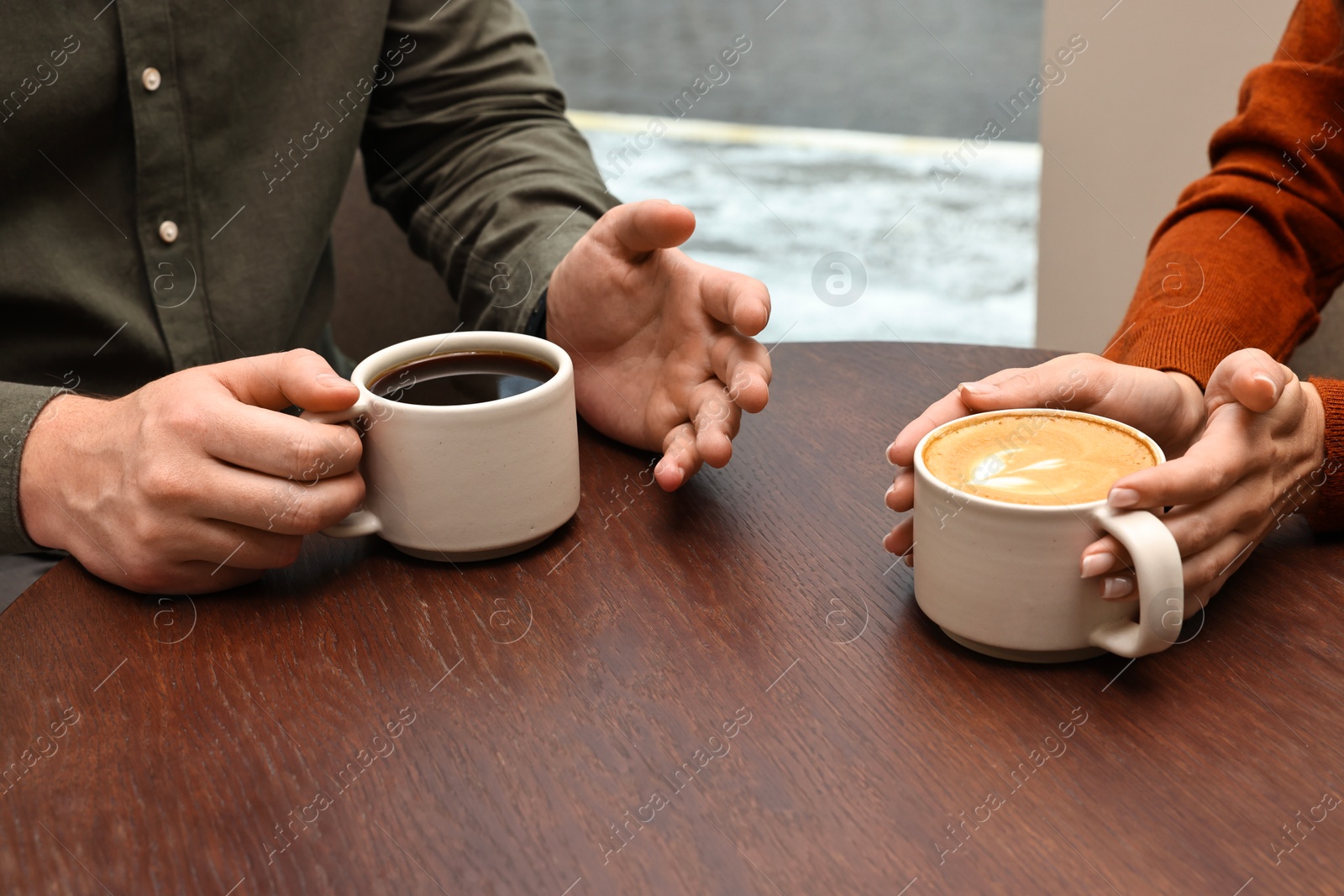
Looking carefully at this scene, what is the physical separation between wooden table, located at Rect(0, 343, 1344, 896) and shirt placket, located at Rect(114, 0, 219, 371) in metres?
0.43

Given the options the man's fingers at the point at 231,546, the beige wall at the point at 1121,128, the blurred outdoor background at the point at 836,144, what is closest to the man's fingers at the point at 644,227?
the man's fingers at the point at 231,546

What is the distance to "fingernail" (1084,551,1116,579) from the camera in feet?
1.91

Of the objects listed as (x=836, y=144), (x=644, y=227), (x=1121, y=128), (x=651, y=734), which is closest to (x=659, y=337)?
(x=644, y=227)

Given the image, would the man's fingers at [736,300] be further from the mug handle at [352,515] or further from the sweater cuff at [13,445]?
the sweater cuff at [13,445]

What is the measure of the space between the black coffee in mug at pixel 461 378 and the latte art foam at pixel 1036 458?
299 millimetres

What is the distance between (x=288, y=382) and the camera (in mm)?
712

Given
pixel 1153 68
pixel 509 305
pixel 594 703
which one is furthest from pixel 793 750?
pixel 1153 68

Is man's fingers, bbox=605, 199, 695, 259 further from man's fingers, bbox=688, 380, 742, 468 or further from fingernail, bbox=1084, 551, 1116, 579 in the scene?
fingernail, bbox=1084, 551, 1116, 579

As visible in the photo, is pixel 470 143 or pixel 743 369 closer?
pixel 743 369

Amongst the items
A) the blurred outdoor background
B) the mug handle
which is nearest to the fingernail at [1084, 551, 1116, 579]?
the mug handle

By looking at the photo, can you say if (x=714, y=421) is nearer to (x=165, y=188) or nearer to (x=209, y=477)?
(x=209, y=477)

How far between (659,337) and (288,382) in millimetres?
353

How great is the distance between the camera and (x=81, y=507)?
748 mm

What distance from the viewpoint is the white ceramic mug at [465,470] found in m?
0.71
